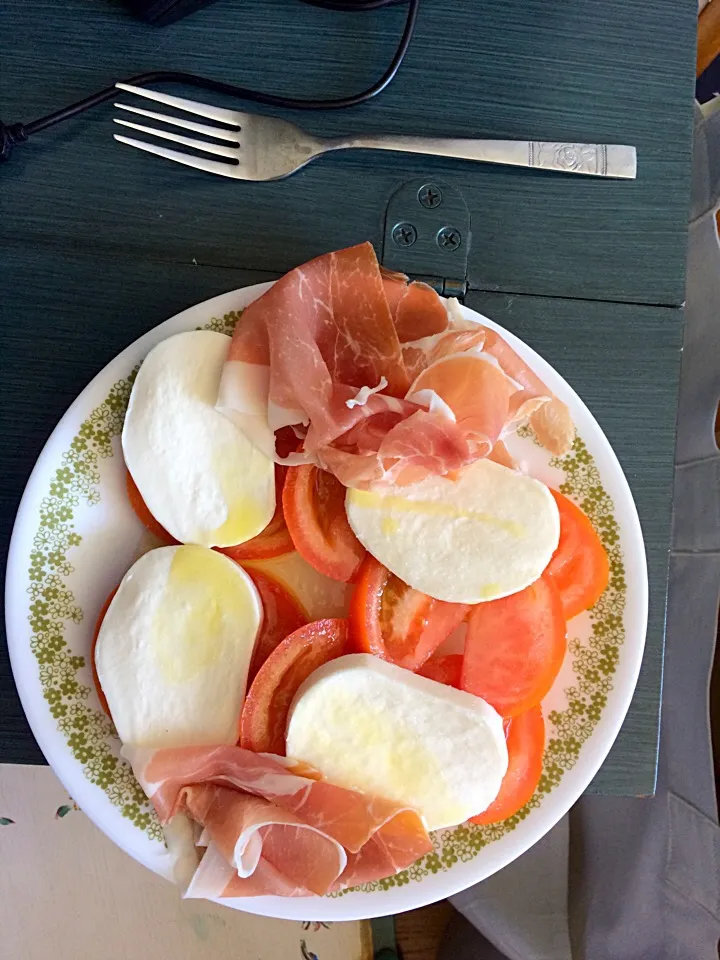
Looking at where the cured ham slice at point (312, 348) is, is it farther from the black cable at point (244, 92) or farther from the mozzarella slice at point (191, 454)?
the black cable at point (244, 92)

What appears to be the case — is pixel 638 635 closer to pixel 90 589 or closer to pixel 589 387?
pixel 589 387

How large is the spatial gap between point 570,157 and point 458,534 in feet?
1.77

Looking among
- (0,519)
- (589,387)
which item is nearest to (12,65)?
(0,519)

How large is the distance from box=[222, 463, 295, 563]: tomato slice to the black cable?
513 millimetres

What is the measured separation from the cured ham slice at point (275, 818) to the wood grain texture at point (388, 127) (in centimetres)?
61

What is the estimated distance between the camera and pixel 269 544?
2.91 feet

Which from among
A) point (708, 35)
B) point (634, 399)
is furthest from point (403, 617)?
point (708, 35)

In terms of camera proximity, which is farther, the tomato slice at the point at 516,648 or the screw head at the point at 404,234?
the screw head at the point at 404,234

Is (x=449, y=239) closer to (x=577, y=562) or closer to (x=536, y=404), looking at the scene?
(x=536, y=404)

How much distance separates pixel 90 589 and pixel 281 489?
9.8 inches

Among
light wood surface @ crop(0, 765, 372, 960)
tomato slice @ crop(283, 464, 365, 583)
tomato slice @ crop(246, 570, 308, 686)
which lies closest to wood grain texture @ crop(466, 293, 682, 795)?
tomato slice @ crop(283, 464, 365, 583)

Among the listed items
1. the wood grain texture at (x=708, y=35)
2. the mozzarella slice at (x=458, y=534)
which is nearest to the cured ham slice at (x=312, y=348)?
the mozzarella slice at (x=458, y=534)

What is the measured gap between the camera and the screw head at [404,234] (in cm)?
→ 101

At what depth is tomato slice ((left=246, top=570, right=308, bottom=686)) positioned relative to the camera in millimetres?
884
